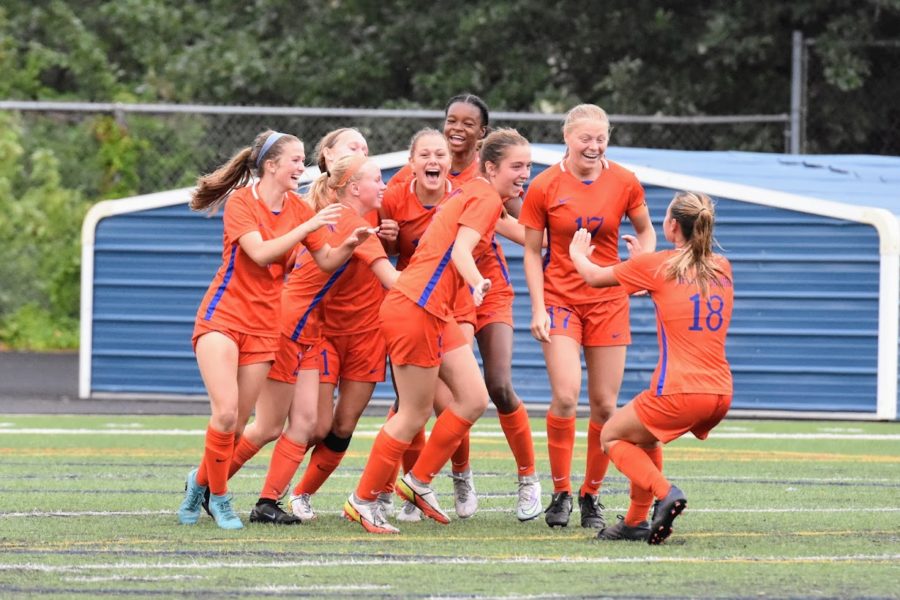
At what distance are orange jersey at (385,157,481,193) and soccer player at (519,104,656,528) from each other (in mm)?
382

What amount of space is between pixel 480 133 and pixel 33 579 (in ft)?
10.9

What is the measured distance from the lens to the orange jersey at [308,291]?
25.5 ft

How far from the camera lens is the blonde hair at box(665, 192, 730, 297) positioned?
7223mm

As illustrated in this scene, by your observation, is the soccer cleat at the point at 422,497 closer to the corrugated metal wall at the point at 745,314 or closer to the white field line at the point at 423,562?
the white field line at the point at 423,562

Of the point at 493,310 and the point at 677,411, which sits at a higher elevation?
the point at 493,310

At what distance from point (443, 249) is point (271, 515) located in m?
1.47

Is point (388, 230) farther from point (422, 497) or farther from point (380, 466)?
point (422, 497)

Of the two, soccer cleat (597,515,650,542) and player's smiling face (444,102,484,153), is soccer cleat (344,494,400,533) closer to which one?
soccer cleat (597,515,650,542)

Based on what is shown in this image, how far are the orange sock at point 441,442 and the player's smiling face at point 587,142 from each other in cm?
130

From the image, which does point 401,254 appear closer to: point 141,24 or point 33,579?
point 33,579

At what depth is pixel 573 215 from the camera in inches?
314

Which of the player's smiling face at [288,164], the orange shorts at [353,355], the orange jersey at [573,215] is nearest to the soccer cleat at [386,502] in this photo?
the orange shorts at [353,355]

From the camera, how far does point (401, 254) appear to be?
8.22m

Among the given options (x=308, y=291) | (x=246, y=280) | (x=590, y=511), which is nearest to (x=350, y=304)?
(x=308, y=291)
